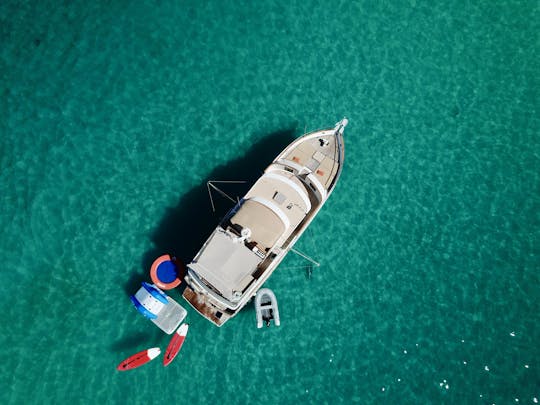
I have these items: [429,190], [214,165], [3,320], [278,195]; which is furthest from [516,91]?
[3,320]

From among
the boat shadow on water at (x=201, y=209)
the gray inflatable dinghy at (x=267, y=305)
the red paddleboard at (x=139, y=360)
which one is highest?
the boat shadow on water at (x=201, y=209)

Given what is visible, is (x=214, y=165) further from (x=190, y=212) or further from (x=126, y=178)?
(x=126, y=178)

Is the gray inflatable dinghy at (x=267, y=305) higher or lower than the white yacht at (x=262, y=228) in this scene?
lower

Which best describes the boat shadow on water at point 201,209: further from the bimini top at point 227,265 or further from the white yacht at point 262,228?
the bimini top at point 227,265

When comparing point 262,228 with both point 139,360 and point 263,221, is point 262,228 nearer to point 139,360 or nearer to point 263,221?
point 263,221

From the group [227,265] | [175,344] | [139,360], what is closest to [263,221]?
[227,265]

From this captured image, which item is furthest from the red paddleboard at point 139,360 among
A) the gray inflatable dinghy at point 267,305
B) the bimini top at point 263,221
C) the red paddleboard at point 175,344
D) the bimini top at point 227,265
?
the bimini top at point 263,221
